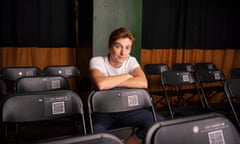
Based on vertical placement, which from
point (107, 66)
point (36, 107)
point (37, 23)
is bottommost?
point (36, 107)

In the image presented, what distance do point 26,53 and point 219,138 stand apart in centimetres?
339

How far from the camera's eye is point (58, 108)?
1.95m

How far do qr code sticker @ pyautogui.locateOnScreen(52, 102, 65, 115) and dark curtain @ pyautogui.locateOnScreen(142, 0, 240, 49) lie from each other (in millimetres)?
3186

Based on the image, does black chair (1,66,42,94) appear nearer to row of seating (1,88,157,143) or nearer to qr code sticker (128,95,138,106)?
row of seating (1,88,157,143)

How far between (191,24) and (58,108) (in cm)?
408

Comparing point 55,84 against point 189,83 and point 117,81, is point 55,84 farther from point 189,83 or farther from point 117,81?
point 189,83

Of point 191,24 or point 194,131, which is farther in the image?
point 191,24

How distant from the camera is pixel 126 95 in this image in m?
2.21

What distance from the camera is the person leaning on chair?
7.53 feet

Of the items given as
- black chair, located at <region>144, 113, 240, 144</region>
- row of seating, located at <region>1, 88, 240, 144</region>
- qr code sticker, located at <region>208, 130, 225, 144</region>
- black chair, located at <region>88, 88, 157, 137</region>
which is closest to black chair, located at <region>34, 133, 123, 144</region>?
row of seating, located at <region>1, 88, 240, 144</region>

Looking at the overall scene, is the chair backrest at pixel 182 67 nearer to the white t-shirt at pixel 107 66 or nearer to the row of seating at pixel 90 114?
the white t-shirt at pixel 107 66

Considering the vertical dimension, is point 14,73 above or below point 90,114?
above

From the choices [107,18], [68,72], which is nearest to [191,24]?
[107,18]

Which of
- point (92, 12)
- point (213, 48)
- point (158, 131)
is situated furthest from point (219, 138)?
point (213, 48)
